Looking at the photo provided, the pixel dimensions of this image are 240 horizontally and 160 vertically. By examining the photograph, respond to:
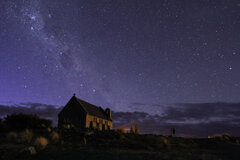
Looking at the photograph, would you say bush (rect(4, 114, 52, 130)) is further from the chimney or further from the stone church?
the chimney

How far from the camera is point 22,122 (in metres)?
22.7

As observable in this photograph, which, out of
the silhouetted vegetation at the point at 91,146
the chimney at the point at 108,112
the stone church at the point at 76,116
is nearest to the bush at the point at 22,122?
the silhouetted vegetation at the point at 91,146

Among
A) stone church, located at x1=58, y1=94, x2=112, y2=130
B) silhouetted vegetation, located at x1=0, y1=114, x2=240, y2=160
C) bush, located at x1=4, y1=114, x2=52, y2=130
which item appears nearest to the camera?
silhouetted vegetation, located at x1=0, y1=114, x2=240, y2=160

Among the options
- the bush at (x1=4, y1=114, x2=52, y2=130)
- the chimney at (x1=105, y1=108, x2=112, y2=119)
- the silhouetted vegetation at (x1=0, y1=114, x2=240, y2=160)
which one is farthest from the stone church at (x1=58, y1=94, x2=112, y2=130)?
the bush at (x1=4, y1=114, x2=52, y2=130)

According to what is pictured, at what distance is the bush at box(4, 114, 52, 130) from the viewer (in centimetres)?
2219

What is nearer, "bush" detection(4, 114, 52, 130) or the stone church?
"bush" detection(4, 114, 52, 130)

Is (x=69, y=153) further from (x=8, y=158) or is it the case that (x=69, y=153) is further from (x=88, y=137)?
(x=88, y=137)

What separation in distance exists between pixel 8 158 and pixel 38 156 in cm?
165


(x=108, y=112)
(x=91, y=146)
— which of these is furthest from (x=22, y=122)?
(x=108, y=112)

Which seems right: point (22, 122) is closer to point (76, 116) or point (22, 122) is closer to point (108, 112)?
point (76, 116)

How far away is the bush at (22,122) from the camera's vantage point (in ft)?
72.8

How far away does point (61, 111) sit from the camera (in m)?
40.5

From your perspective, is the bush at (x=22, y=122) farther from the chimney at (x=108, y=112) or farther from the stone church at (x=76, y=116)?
the chimney at (x=108, y=112)

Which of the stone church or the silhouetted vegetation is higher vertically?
the stone church
